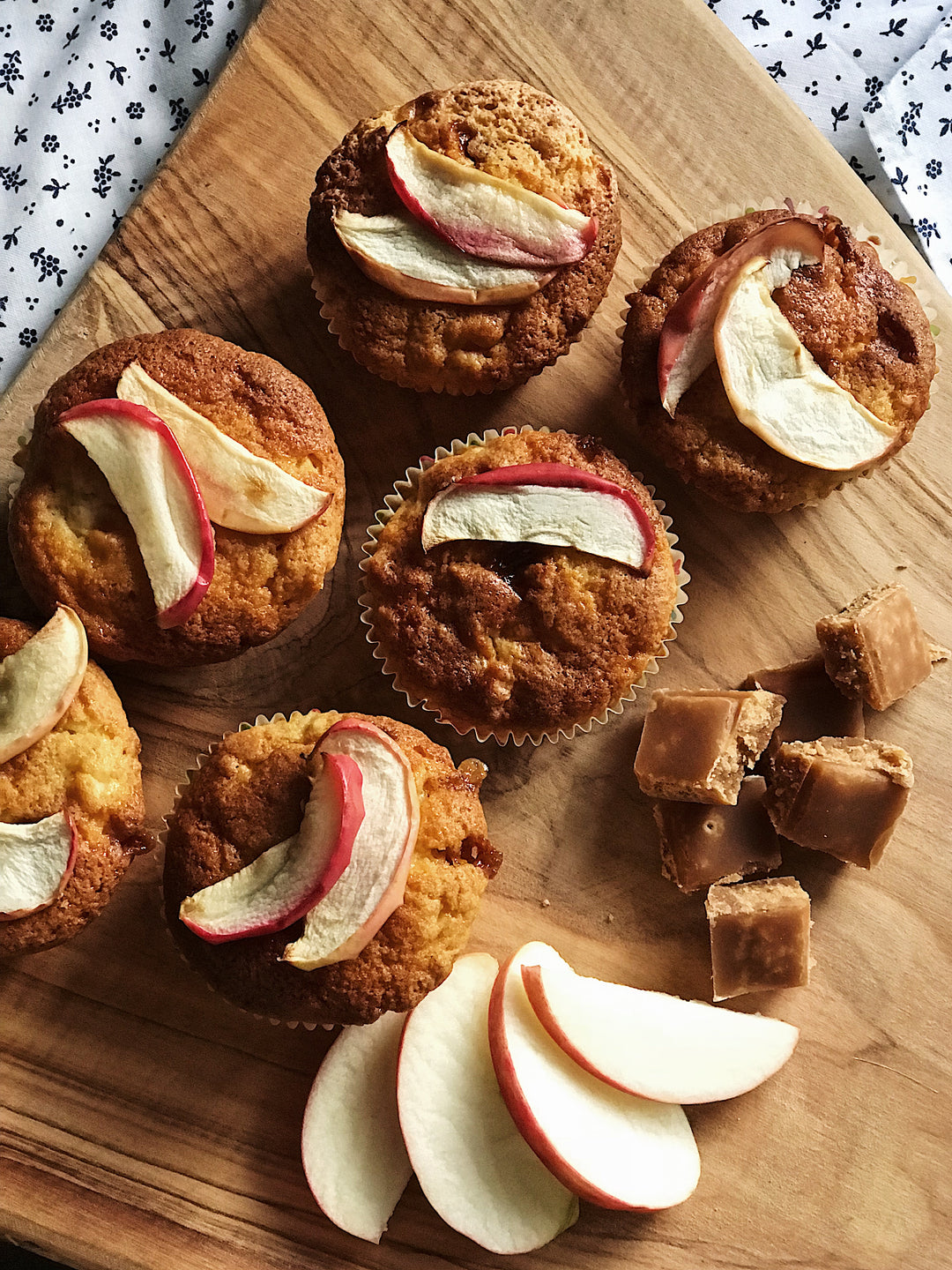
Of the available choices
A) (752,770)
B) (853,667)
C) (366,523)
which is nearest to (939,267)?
(853,667)

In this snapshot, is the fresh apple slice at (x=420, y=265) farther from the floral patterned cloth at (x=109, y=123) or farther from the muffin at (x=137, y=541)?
the floral patterned cloth at (x=109, y=123)

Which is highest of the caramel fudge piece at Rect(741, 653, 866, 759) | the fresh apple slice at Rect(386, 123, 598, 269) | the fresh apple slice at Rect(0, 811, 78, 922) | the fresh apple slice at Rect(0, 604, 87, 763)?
the fresh apple slice at Rect(386, 123, 598, 269)

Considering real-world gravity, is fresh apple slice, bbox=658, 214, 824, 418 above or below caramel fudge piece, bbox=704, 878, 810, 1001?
above

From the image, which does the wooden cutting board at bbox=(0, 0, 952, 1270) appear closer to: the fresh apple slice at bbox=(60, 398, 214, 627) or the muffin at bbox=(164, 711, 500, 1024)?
the muffin at bbox=(164, 711, 500, 1024)

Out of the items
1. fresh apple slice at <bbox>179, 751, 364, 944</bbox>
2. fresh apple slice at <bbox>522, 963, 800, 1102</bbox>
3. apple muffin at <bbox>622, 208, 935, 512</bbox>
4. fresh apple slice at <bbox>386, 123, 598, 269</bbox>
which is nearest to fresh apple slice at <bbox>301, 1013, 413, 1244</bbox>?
fresh apple slice at <bbox>522, 963, 800, 1102</bbox>

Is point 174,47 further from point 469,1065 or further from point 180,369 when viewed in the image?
point 469,1065

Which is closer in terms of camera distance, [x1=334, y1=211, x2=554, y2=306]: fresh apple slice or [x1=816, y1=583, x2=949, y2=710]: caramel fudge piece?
[x1=334, y1=211, x2=554, y2=306]: fresh apple slice

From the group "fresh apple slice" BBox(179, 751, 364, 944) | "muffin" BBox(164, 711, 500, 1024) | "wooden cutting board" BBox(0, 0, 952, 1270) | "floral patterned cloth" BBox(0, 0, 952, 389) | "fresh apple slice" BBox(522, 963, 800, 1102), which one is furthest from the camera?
"floral patterned cloth" BBox(0, 0, 952, 389)
